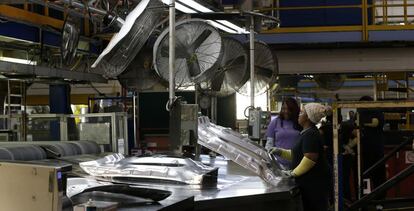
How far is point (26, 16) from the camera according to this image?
258 inches

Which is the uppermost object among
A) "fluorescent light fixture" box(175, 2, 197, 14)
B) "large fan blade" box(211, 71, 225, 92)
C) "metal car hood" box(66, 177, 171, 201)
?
"fluorescent light fixture" box(175, 2, 197, 14)

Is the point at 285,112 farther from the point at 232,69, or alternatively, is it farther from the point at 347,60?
the point at 347,60

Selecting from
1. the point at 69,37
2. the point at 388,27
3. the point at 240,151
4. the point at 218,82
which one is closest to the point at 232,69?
the point at 218,82

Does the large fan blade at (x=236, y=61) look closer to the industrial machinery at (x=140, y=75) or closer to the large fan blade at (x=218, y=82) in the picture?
the large fan blade at (x=218, y=82)

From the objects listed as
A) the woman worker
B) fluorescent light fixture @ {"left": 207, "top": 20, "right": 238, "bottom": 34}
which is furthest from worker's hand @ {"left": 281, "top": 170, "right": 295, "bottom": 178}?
fluorescent light fixture @ {"left": 207, "top": 20, "right": 238, "bottom": 34}

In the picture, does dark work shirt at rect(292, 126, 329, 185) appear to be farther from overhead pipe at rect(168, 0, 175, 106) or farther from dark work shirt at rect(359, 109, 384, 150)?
Result: dark work shirt at rect(359, 109, 384, 150)

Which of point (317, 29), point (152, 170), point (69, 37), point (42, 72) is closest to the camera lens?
point (152, 170)

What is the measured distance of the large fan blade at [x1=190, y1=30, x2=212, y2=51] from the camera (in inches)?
177

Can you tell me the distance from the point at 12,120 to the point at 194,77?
341cm

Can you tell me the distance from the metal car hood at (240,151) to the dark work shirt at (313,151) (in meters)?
0.19

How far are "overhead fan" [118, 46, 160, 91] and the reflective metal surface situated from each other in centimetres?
298

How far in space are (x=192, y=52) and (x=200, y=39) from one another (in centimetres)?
14

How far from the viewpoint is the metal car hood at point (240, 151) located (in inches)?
138

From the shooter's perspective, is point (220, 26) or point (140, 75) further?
point (140, 75)
